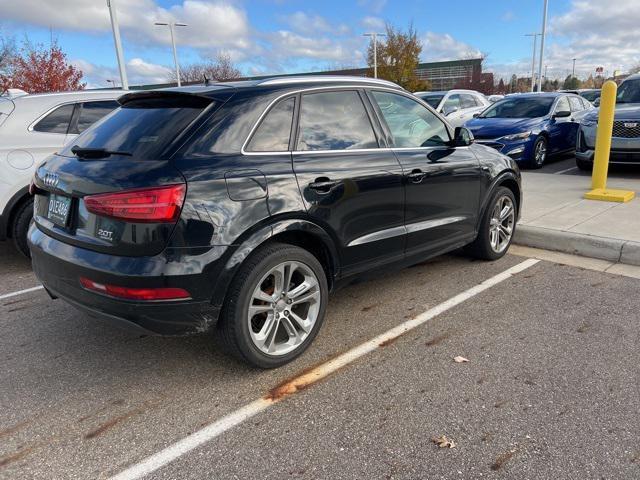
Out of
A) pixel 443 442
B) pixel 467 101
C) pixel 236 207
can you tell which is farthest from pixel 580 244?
pixel 467 101

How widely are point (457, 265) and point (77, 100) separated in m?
4.70

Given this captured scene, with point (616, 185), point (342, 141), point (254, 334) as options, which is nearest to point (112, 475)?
point (254, 334)

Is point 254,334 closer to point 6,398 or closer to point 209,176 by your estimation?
point 209,176

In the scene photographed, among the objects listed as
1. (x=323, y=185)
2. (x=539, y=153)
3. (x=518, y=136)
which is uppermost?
(x=323, y=185)

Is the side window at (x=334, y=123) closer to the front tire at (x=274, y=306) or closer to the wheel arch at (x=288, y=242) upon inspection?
the wheel arch at (x=288, y=242)

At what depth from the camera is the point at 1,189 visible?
16.7 feet

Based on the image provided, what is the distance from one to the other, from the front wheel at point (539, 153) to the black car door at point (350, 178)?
24.3ft

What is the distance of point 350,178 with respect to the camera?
3410mm

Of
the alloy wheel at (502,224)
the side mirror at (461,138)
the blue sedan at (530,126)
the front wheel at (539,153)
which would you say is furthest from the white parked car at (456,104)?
the side mirror at (461,138)

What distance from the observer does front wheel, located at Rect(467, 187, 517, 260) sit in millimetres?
4934

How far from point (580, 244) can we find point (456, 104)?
32.3 ft

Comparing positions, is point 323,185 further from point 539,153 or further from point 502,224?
point 539,153

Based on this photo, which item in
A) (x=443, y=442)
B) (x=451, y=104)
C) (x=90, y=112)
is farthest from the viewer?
(x=451, y=104)

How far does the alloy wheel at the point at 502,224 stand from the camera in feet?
16.6
